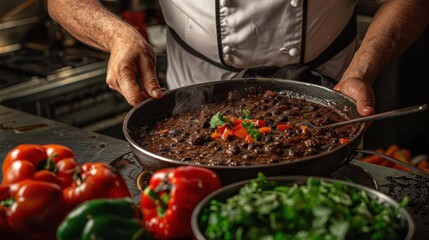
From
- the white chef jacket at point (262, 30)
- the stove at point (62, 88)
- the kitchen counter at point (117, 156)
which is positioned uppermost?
the white chef jacket at point (262, 30)

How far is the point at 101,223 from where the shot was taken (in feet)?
4.13

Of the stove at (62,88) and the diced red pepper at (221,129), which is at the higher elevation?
the diced red pepper at (221,129)

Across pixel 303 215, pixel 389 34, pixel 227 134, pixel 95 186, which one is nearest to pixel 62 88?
pixel 389 34

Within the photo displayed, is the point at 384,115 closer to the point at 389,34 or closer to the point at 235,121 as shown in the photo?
the point at 235,121

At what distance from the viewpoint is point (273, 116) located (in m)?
1.97

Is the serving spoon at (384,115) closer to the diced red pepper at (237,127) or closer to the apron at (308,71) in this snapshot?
the diced red pepper at (237,127)

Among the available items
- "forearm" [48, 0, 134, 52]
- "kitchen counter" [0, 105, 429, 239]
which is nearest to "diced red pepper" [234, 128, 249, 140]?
"kitchen counter" [0, 105, 429, 239]

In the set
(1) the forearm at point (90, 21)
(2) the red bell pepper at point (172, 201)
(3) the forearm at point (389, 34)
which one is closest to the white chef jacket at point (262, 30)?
(3) the forearm at point (389, 34)

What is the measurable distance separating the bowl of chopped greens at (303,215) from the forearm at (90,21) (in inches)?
44.9

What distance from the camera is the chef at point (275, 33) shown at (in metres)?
2.38

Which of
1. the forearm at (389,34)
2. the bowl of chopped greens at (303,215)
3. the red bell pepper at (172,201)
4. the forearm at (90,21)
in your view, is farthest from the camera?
the forearm at (90,21)

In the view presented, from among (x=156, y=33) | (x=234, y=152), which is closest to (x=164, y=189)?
(x=234, y=152)

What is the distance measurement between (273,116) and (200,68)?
79 centimetres

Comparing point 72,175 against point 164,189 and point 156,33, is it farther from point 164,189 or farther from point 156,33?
point 156,33
